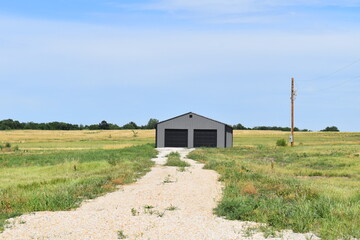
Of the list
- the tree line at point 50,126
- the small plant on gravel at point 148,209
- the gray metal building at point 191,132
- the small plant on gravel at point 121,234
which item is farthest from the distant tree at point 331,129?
the small plant on gravel at point 121,234

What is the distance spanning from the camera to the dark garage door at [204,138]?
194 feet

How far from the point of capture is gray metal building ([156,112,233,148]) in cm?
5897

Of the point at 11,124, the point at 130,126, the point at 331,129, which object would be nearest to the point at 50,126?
the point at 11,124

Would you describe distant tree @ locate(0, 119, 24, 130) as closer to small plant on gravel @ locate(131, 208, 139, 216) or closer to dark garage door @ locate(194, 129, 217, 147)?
dark garage door @ locate(194, 129, 217, 147)

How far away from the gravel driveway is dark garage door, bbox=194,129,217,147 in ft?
145

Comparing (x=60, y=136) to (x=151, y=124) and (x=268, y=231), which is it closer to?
(x=151, y=124)

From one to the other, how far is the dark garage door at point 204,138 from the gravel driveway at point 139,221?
44.2 meters

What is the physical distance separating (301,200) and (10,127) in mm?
158273

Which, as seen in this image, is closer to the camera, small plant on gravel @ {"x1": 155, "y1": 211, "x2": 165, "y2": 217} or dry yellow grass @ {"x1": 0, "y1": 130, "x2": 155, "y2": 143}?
small plant on gravel @ {"x1": 155, "y1": 211, "x2": 165, "y2": 217}

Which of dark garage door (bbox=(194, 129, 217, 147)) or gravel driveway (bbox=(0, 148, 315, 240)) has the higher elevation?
dark garage door (bbox=(194, 129, 217, 147))

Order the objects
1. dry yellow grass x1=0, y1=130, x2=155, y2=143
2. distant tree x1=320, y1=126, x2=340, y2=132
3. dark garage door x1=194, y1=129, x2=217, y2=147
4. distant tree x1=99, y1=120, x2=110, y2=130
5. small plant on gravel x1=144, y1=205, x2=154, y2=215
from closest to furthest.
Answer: small plant on gravel x1=144, y1=205, x2=154, y2=215 < dark garage door x1=194, y1=129, x2=217, y2=147 < dry yellow grass x1=0, y1=130, x2=155, y2=143 < distant tree x1=320, y1=126, x2=340, y2=132 < distant tree x1=99, y1=120, x2=110, y2=130

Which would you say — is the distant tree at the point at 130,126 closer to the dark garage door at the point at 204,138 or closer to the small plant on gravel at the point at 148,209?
the dark garage door at the point at 204,138

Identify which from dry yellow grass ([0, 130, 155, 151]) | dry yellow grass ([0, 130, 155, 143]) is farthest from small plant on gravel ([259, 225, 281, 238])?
dry yellow grass ([0, 130, 155, 143])

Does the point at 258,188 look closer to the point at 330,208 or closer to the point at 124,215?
the point at 330,208
